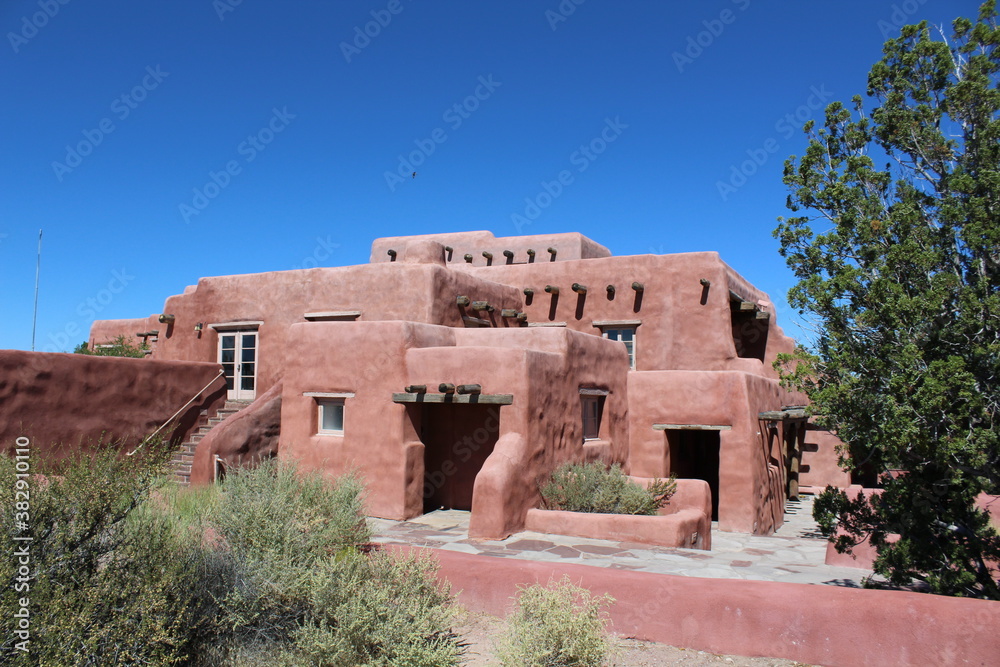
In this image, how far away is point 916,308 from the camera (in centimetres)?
667

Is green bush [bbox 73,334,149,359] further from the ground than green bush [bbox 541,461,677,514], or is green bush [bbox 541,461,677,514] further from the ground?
green bush [bbox 73,334,149,359]

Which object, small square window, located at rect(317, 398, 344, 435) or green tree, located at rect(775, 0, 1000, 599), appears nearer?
green tree, located at rect(775, 0, 1000, 599)

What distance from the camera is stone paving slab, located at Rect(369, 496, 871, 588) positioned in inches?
330

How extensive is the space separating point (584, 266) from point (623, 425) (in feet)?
15.0

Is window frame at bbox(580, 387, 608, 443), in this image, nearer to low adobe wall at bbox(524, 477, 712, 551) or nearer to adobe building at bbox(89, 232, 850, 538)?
adobe building at bbox(89, 232, 850, 538)

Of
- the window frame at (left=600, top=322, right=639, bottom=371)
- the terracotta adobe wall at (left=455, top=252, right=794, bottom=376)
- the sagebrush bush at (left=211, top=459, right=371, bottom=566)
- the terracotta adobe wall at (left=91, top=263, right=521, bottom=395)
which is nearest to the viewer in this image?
the sagebrush bush at (left=211, top=459, right=371, bottom=566)

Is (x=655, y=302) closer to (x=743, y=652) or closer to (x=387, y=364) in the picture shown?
(x=387, y=364)

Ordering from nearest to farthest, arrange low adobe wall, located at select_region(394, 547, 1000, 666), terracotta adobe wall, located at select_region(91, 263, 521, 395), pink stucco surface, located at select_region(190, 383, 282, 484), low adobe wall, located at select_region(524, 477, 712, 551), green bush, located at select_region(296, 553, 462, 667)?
green bush, located at select_region(296, 553, 462, 667)
low adobe wall, located at select_region(394, 547, 1000, 666)
low adobe wall, located at select_region(524, 477, 712, 551)
pink stucco surface, located at select_region(190, 383, 282, 484)
terracotta adobe wall, located at select_region(91, 263, 521, 395)

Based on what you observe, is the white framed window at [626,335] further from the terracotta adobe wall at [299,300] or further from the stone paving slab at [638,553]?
the stone paving slab at [638,553]

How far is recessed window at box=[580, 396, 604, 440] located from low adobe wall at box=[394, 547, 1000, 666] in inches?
240

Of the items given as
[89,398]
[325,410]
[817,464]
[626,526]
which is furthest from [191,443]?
[817,464]

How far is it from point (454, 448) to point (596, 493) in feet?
8.89

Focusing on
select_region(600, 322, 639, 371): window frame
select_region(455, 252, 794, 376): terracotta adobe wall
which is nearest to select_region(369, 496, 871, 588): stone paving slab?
select_region(455, 252, 794, 376): terracotta adobe wall

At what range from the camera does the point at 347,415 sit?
11594 millimetres
